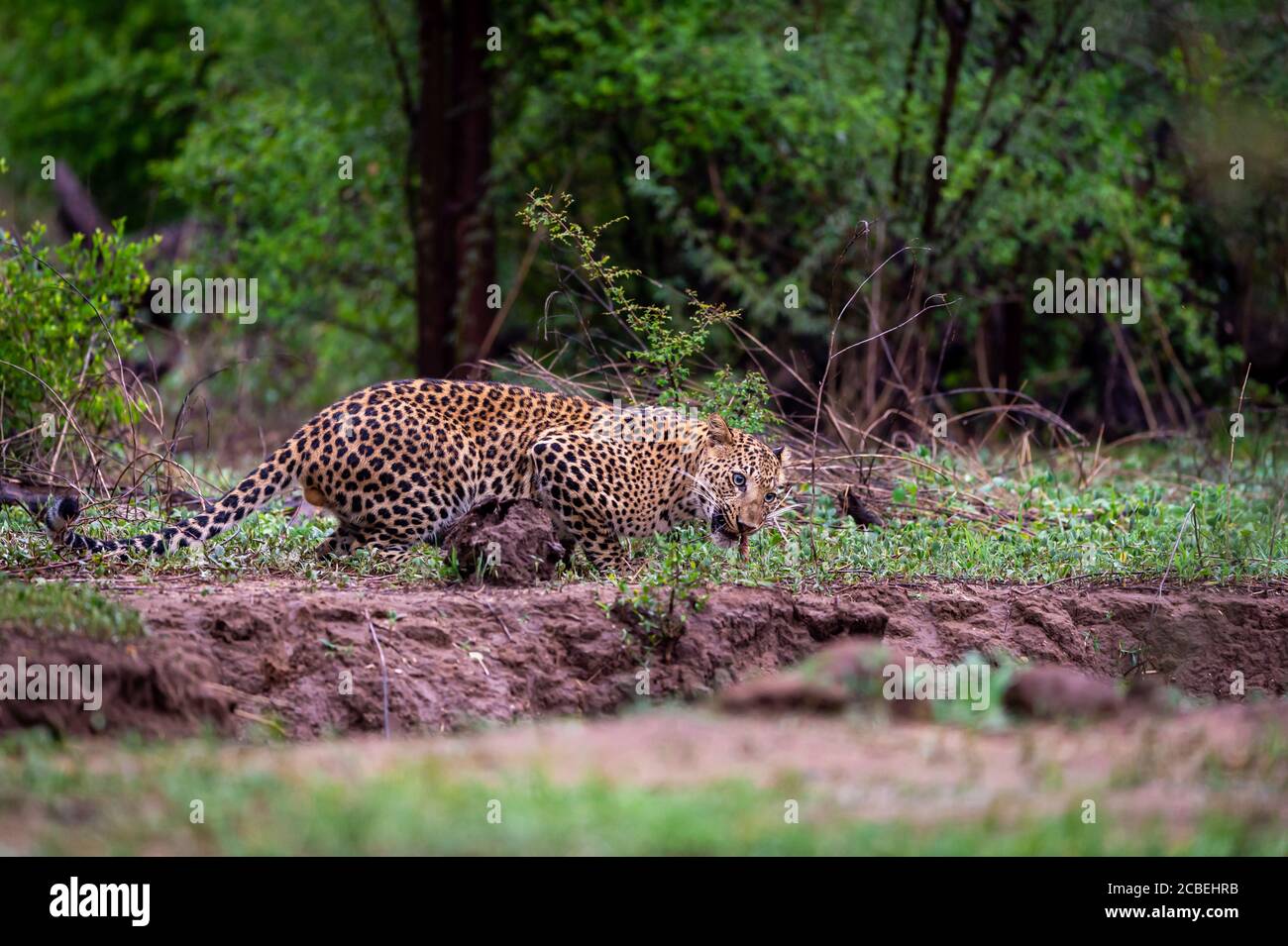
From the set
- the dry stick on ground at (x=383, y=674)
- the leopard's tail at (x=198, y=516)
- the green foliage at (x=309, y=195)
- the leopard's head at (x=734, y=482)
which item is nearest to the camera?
the dry stick on ground at (x=383, y=674)

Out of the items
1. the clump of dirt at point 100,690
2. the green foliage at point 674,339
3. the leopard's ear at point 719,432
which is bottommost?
the clump of dirt at point 100,690

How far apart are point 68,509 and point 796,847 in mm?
5111

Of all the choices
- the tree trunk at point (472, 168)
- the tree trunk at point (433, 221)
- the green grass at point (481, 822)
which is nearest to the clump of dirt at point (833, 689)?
the green grass at point (481, 822)

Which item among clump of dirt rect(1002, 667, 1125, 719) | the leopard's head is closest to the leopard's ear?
the leopard's head

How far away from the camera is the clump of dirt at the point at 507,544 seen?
7.55 m

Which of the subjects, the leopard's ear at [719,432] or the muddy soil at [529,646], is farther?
the leopard's ear at [719,432]

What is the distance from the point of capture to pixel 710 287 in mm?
16531

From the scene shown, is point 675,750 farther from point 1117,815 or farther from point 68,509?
point 68,509

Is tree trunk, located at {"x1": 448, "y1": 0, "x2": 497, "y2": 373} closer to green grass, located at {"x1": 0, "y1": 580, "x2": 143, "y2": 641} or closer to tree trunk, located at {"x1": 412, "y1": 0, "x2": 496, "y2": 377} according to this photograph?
tree trunk, located at {"x1": 412, "y1": 0, "x2": 496, "y2": 377}

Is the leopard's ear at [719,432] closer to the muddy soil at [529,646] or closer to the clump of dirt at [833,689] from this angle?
the muddy soil at [529,646]

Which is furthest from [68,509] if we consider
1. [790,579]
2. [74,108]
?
[74,108]

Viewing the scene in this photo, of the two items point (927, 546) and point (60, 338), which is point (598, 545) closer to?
point (927, 546)

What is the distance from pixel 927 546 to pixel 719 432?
137 cm

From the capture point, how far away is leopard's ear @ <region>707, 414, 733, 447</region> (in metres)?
8.55
